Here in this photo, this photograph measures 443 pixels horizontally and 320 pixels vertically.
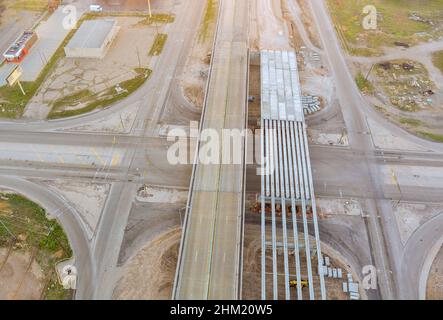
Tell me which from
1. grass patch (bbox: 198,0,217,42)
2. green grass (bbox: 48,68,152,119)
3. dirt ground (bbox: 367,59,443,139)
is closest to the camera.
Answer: dirt ground (bbox: 367,59,443,139)

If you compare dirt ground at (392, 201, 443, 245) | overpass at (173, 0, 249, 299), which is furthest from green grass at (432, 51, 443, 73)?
overpass at (173, 0, 249, 299)

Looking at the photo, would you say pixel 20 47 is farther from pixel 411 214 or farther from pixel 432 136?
pixel 432 136

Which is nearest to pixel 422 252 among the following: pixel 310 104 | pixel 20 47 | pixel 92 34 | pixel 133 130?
pixel 310 104

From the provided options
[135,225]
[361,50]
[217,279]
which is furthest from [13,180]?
[361,50]

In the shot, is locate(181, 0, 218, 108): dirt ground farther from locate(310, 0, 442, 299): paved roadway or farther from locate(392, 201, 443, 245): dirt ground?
locate(392, 201, 443, 245): dirt ground

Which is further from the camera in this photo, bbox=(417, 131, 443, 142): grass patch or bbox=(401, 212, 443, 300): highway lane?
bbox=(417, 131, 443, 142): grass patch

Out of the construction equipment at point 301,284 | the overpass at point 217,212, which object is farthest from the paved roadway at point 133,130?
the construction equipment at point 301,284
